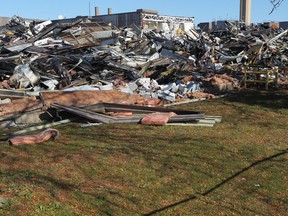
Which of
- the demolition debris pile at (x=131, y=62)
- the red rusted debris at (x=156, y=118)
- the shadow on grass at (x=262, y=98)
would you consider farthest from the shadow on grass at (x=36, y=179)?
the shadow on grass at (x=262, y=98)

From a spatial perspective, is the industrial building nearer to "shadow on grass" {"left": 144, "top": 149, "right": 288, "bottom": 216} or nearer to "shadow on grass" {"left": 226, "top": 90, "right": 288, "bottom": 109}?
"shadow on grass" {"left": 226, "top": 90, "right": 288, "bottom": 109}

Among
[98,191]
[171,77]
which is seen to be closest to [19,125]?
[98,191]

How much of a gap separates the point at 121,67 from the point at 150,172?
871cm

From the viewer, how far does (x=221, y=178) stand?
5281mm

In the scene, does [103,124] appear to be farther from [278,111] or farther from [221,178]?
[278,111]

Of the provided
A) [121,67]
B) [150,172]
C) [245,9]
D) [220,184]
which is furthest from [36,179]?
[245,9]

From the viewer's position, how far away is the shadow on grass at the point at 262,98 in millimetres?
10758

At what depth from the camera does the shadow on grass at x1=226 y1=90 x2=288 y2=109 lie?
10.8 metres

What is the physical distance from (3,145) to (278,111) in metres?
6.59

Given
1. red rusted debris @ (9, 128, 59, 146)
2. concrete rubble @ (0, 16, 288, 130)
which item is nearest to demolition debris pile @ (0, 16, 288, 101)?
concrete rubble @ (0, 16, 288, 130)

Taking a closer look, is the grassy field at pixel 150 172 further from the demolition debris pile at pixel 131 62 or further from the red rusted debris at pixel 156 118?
the demolition debris pile at pixel 131 62

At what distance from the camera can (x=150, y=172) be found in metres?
5.42

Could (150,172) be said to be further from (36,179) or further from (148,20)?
(148,20)

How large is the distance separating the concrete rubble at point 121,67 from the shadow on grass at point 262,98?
751mm
